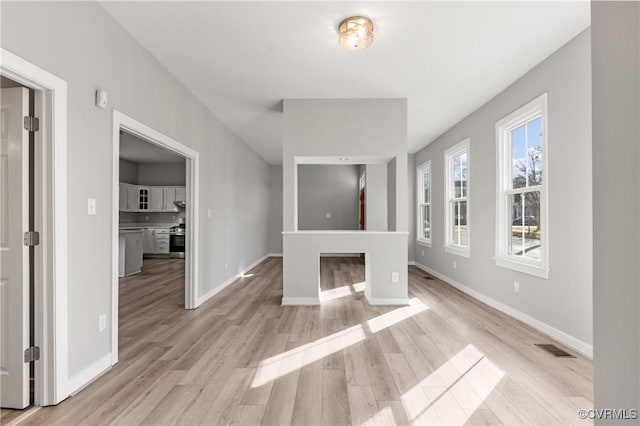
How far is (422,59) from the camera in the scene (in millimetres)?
3150

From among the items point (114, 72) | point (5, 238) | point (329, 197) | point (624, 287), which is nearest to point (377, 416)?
point (624, 287)

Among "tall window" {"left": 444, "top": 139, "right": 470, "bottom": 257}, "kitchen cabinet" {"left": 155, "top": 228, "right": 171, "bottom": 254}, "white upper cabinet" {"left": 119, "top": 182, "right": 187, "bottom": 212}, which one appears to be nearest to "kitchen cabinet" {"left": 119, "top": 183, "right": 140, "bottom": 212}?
"white upper cabinet" {"left": 119, "top": 182, "right": 187, "bottom": 212}

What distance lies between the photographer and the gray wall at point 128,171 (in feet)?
27.7

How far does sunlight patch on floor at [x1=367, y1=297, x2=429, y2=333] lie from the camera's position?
3345 mm

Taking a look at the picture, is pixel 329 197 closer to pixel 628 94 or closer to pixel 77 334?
pixel 77 334

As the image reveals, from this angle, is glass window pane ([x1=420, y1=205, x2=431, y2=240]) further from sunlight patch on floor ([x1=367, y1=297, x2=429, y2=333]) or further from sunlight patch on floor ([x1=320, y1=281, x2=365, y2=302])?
sunlight patch on floor ([x1=367, y1=297, x2=429, y2=333])

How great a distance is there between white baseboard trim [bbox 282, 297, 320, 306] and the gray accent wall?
353cm

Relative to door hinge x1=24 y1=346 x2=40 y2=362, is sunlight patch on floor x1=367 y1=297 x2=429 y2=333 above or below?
below

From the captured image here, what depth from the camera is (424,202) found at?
7.23 m

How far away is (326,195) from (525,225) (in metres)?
6.26

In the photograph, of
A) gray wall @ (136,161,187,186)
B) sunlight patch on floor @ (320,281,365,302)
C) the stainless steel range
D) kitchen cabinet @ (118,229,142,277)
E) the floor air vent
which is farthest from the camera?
gray wall @ (136,161,187,186)

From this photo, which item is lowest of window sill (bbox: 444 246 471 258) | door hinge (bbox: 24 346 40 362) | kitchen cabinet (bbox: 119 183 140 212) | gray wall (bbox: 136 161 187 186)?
door hinge (bbox: 24 346 40 362)

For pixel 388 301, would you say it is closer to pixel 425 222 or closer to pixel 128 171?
pixel 425 222

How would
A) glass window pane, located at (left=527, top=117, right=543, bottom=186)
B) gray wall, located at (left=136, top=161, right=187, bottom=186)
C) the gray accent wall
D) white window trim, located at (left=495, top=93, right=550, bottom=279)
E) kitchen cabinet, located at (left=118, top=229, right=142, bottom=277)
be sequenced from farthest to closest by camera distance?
gray wall, located at (left=136, top=161, right=187, bottom=186), kitchen cabinet, located at (left=118, top=229, right=142, bottom=277), glass window pane, located at (left=527, top=117, right=543, bottom=186), white window trim, located at (left=495, top=93, right=550, bottom=279), the gray accent wall
